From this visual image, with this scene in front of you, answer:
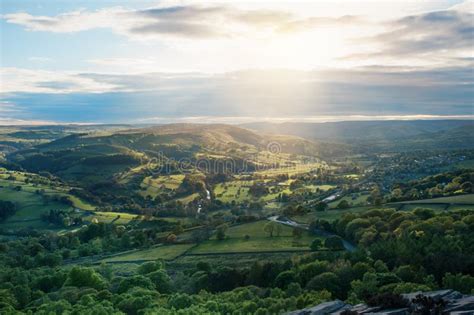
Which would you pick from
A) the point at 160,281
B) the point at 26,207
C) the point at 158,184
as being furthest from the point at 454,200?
the point at 26,207

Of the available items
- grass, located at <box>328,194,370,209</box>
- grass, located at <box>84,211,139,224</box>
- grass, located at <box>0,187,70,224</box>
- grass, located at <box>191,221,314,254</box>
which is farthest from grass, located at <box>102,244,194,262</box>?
grass, located at <box>0,187,70,224</box>

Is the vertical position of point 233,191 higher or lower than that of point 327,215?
lower

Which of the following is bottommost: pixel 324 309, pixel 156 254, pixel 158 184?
pixel 158 184

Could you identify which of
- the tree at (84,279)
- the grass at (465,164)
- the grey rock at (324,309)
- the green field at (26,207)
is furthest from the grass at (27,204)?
the grass at (465,164)

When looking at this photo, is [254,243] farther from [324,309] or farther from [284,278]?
[324,309]

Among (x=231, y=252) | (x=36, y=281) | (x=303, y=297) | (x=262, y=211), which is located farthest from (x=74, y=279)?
(x=262, y=211)

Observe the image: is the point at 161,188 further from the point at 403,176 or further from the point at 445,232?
the point at 445,232
